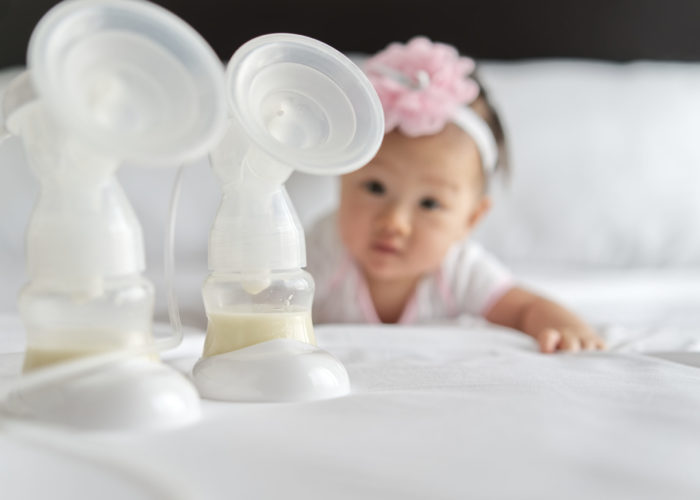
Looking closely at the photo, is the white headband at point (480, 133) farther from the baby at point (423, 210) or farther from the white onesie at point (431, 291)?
→ the white onesie at point (431, 291)

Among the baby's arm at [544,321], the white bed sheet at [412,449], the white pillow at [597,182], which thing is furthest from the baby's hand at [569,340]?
the white pillow at [597,182]

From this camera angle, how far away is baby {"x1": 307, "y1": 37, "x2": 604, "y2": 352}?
57.3 inches

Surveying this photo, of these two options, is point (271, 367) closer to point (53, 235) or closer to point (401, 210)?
point (53, 235)

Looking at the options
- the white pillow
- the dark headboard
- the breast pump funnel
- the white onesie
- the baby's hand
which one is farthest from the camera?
the dark headboard

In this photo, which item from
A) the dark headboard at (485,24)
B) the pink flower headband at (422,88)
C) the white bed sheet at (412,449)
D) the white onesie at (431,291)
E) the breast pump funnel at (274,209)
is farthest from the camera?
the dark headboard at (485,24)

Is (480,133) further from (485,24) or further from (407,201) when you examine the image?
(485,24)

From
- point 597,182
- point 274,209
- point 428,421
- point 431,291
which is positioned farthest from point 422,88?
point 428,421

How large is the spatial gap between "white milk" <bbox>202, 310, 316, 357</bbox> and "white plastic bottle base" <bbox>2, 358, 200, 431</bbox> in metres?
0.10

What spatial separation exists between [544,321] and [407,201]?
0.34 meters

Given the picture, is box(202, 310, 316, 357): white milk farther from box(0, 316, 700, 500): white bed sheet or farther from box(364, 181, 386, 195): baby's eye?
box(364, 181, 386, 195): baby's eye

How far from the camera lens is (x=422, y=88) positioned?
4.75 ft

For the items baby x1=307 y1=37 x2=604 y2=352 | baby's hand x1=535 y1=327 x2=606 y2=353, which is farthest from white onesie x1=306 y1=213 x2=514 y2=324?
baby's hand x1=535 y1=327 x2=606 y2=353

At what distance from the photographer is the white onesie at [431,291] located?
159 cm

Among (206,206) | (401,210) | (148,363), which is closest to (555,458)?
(148,363)
